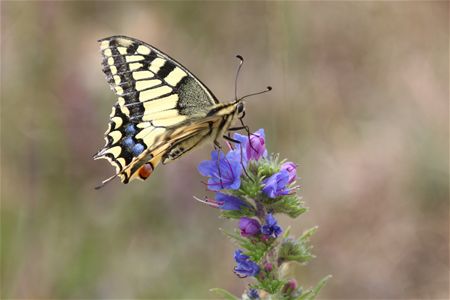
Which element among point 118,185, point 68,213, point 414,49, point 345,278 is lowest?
point 345,278

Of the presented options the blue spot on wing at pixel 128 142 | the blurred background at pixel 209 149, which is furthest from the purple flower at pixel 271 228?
the blurred background at pixel 209 149

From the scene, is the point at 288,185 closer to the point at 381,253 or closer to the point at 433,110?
the point at 381,253

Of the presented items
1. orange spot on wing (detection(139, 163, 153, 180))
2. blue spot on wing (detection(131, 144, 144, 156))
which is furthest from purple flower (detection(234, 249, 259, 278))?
blue spot on wing (detection(131, 144, 144, 156))

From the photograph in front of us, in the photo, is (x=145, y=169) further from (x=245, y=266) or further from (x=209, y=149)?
(x=209, y=149)

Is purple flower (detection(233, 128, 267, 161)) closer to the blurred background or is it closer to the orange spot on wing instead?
the orange spot on wing

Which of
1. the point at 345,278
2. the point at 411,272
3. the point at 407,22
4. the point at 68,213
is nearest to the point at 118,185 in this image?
the point at 68,213

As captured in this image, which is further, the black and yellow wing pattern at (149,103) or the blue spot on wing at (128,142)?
the blue spot on wing at (128,142)

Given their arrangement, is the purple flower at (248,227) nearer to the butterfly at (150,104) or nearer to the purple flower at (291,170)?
the purple flower at (291,170)
